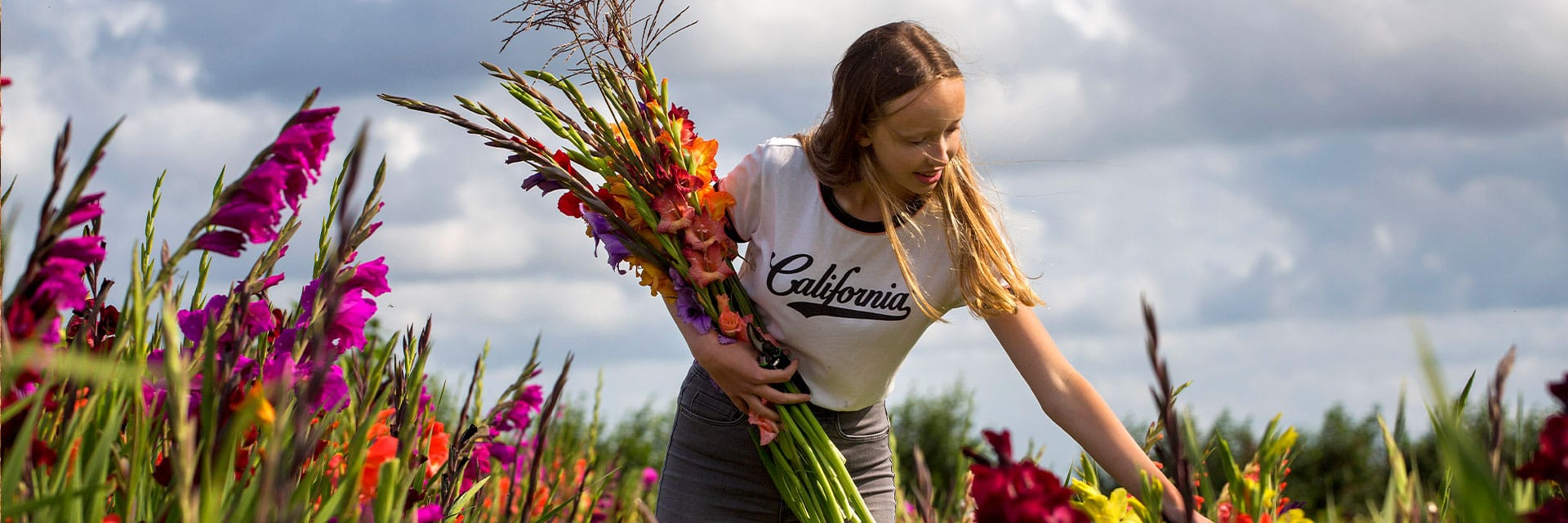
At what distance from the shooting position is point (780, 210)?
2795 millimetres

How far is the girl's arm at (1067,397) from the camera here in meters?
2.36

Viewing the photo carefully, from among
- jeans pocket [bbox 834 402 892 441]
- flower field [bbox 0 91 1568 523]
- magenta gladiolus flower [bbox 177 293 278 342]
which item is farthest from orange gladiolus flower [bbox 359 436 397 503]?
jeans pocket [bbox 834 402 892 441]

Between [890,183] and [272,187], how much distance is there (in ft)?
5.25

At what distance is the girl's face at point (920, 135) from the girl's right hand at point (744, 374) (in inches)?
19.4

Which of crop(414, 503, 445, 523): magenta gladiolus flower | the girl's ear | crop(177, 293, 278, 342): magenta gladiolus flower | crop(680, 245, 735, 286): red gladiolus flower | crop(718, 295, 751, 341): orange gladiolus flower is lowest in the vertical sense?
crop(414, 503, 445, 523): magenta gladiolus flower

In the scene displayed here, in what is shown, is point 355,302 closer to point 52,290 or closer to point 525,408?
point 52,290

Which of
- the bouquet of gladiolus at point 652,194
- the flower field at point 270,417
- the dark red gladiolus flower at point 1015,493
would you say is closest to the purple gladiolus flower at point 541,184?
the bouquet of gladiolus at point 652,194

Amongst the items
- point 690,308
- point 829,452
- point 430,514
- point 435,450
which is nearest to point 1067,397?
point 829,452

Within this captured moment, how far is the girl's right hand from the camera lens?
8.29 feet

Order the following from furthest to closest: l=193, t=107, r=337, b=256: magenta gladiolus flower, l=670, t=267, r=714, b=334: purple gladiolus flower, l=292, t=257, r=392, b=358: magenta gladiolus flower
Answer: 1. l=670, t=267, r=714, b=334: purple gladiolus flower
2. l=292, t=257, r=392, b=358: magenta gladiolus flower
3. l=193, t=107, r=337, b=256: magenta gladiolus flower

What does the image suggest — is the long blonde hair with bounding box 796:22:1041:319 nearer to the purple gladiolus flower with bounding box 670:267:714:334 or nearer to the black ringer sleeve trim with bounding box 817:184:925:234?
the black ringer sleeve trim with bounding box 817:184:925:234

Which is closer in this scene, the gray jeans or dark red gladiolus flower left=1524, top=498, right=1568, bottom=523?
dark red gladiolus flower left=1524, top=498, right=1568, bottom=523

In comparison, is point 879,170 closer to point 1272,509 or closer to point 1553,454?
point 1272,509

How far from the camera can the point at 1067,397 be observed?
8.40 ft
